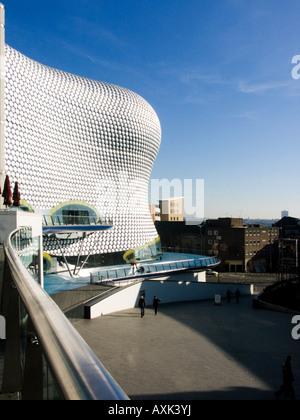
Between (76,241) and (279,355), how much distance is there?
21.4 metres

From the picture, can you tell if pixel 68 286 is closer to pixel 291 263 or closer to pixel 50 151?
pixel 50 151

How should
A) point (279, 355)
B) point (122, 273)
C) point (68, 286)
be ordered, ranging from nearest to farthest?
point (279, 355)
point (68, 286)
point (122, 273)

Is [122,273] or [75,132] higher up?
[75,132]

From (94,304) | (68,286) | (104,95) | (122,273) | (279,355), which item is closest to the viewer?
(279,355)

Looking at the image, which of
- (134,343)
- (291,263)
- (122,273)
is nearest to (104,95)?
(122,273)

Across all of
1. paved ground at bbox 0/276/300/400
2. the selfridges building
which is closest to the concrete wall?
paved ground at bbox 0/276/300/400

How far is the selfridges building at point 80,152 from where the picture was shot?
2648cm

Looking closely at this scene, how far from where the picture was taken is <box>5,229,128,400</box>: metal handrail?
61.0 inches

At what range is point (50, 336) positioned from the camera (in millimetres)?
2014

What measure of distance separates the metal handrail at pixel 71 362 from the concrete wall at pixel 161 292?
12729mm

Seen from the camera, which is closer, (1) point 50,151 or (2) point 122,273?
(2) point 122,273

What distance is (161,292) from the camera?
2034cm

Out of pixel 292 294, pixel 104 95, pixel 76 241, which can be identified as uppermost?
pixel 104 95

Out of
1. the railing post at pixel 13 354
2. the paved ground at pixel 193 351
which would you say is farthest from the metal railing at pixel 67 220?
the railing post at pixel 13 354
